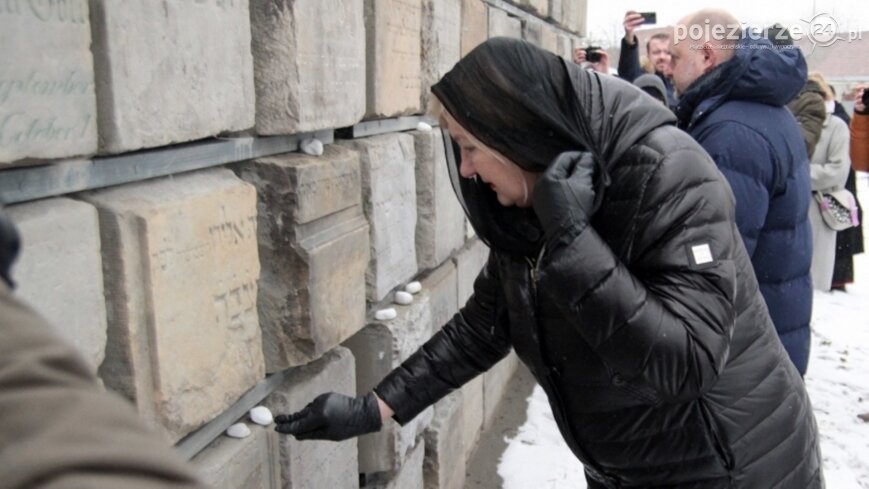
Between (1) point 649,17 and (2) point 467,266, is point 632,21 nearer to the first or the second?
(1) point 649,17

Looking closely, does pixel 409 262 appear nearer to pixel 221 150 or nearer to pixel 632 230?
pixel 221 150

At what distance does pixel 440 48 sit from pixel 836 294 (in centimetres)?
565

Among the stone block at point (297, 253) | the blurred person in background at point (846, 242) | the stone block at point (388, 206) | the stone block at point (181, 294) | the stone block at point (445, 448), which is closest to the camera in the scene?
the stone block at point (181, 294)

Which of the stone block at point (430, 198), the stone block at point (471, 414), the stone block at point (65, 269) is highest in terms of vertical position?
the stone block at point (65, 269)

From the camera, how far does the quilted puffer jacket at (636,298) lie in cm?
143

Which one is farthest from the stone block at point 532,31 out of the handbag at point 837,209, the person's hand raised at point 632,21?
the handbag at point 837,209

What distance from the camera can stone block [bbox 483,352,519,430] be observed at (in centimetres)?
410

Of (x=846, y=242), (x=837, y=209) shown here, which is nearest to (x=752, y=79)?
(x=837, y=209)

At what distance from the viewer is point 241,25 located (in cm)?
170

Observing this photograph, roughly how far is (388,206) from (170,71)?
1177 millimetres

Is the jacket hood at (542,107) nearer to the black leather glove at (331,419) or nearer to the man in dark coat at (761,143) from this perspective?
the black leather glove at (331,419)

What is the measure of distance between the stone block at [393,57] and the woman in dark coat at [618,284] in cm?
66

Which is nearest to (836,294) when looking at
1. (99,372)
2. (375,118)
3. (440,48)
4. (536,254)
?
(440,48)

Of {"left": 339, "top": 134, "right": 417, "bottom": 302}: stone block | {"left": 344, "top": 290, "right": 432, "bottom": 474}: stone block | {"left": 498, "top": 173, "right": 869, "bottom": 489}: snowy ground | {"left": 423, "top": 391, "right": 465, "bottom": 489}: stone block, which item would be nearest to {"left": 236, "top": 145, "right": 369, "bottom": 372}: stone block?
{"left": 339, "top": 134, "right": 417, "bottom": 302}: stone block
